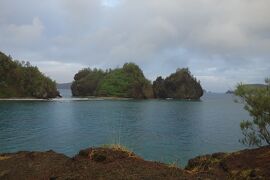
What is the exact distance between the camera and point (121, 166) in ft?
32.5

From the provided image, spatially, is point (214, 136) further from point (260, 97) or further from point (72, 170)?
point (72, 170)

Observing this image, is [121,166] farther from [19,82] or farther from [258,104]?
[19,82]

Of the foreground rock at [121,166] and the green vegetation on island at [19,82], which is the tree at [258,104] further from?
the green vegetation on island at [19,82]

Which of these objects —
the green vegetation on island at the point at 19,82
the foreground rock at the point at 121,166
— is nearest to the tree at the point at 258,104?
the foreground rock at the point at 121,166

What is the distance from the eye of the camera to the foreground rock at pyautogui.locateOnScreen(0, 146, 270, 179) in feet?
30.9

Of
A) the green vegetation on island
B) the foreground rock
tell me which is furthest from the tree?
the green vegetation on island

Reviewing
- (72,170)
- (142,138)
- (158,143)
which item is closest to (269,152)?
(72,170)

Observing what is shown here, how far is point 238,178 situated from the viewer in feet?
33.1

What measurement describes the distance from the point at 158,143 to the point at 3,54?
169m

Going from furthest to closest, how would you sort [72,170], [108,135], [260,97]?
1. [108,135]
2. [260,97]
3. [72,170]

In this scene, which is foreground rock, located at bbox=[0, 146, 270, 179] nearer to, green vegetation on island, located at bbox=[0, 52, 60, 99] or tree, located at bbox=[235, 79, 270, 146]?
tree, located at bbox=[235, 79, 270, 146]

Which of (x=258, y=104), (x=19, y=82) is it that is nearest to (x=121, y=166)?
(x=258, y=104)

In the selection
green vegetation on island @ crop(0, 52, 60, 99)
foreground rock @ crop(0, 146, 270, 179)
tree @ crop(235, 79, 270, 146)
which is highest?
green vegetation on island @ crop(0, 52, 60, 99)

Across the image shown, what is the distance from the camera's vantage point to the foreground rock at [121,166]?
9.42 meters
